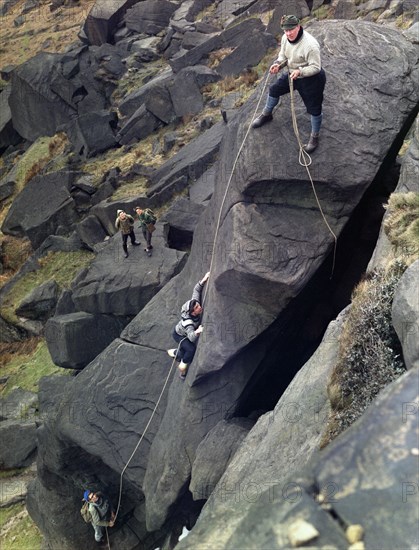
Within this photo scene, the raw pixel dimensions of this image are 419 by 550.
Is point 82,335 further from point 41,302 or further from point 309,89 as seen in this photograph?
point 309,89

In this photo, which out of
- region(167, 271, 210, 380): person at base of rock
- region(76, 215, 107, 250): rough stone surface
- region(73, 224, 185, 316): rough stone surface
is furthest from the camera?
region(76, 215, 107, 250): rough stone surface

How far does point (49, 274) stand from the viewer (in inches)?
1139

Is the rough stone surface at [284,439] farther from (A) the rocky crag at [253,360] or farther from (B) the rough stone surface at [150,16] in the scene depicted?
(B) the rough stone surface at [150,16]

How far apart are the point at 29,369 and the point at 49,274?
5.71m

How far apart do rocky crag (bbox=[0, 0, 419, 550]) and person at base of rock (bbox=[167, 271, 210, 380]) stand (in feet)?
1.28

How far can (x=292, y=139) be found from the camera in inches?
488

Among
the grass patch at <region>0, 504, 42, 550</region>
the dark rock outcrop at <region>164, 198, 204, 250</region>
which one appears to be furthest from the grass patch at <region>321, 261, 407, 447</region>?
the grass patch at <region>0, 504, 42, 550</region>

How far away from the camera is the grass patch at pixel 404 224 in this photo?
31.2 ft

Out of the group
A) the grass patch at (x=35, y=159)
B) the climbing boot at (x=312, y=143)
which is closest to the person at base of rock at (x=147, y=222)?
the climbing boot at (x=312, y=143)

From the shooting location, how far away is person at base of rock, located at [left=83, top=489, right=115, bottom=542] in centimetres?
1503

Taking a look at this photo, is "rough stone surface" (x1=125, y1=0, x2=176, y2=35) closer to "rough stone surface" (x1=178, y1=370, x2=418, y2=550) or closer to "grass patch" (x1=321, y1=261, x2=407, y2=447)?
"grass patch" (x1=321, y1=261, x2=407, y2=447)

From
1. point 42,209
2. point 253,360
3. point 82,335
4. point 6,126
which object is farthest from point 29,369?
point 6,126

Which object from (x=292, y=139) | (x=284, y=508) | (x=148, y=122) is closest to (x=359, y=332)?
(x=284, y=508)

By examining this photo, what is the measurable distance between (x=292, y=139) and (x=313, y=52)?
2065 mm
